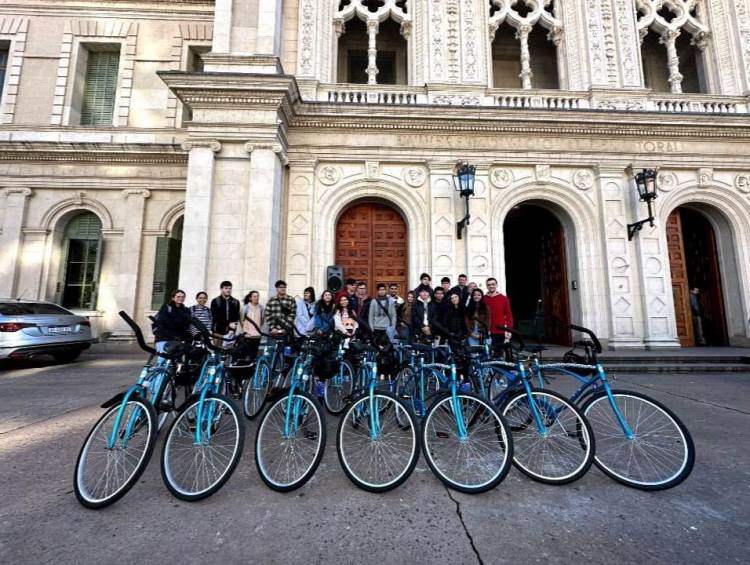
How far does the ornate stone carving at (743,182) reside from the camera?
34.5 feet

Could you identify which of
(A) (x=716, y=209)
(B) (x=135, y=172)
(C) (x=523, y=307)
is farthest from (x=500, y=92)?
(B) (x=135, y=172)

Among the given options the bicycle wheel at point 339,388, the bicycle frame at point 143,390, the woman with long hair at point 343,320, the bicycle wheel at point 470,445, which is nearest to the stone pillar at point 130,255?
the woman with long hair at point 343,320

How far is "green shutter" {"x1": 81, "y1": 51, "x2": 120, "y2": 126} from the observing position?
12.5 meters

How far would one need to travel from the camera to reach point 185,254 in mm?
8281

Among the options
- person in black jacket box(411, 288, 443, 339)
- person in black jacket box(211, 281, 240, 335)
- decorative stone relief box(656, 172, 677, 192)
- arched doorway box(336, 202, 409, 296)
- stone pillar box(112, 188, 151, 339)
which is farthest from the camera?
stone pillar box(112, 188, 151, 339)

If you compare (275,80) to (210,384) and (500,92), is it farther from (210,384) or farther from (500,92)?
(210,384)

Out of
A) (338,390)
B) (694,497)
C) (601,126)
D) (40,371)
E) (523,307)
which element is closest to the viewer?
(694,497)

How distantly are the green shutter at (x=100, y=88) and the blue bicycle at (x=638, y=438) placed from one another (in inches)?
648

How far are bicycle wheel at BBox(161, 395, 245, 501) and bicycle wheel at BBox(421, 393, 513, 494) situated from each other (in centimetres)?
157

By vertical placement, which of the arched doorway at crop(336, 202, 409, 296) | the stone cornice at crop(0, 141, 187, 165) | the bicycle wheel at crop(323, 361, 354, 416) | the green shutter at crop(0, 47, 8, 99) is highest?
the green shutter at crop(0, 47, 8, 99)

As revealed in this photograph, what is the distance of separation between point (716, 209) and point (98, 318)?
65.7 feet

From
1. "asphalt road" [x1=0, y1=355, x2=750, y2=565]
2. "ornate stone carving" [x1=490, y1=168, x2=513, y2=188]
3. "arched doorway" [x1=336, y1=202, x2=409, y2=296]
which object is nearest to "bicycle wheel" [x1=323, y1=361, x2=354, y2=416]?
"asphalt road" [x1=0, y1=355, x2=750, y2=565]

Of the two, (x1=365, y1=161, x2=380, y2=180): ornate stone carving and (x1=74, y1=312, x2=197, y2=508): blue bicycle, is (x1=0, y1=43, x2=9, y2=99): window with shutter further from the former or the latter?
(x1=74, y1=312, x2=197, y2=508): blue bicycle

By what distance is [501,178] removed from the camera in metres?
10.3
